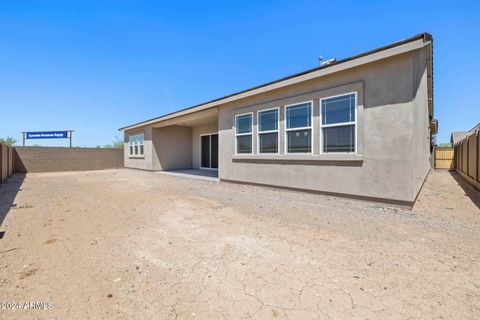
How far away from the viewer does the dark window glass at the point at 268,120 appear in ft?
24.1

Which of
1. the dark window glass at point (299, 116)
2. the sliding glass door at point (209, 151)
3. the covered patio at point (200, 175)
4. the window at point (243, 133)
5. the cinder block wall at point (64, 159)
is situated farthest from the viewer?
the cinder block wall at point (64, 159)

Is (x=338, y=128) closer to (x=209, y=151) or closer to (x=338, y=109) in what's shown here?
(x=338, y=109)

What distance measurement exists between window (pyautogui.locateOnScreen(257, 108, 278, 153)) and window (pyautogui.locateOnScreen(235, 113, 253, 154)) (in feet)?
1.55

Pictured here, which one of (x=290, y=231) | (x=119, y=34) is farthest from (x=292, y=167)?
(x=119, y=34)

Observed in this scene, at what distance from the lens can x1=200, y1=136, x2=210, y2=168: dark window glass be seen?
14.7 m

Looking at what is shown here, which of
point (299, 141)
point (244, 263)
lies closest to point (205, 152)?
point (299, 141)

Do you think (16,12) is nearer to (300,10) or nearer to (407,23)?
(300,10)

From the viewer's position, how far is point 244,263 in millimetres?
2652

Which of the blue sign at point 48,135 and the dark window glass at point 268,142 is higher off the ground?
the blue sign at point 48,135

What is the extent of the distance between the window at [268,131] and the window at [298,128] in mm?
454

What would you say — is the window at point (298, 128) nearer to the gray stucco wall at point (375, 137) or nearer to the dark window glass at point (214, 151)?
the gray stucco wall at point (375, 137)

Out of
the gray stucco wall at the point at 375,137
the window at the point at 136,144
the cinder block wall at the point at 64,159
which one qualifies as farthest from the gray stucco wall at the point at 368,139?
the cinder block wall at the point at 64,159

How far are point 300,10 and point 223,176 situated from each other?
7.11 metres

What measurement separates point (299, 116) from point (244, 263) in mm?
5108
